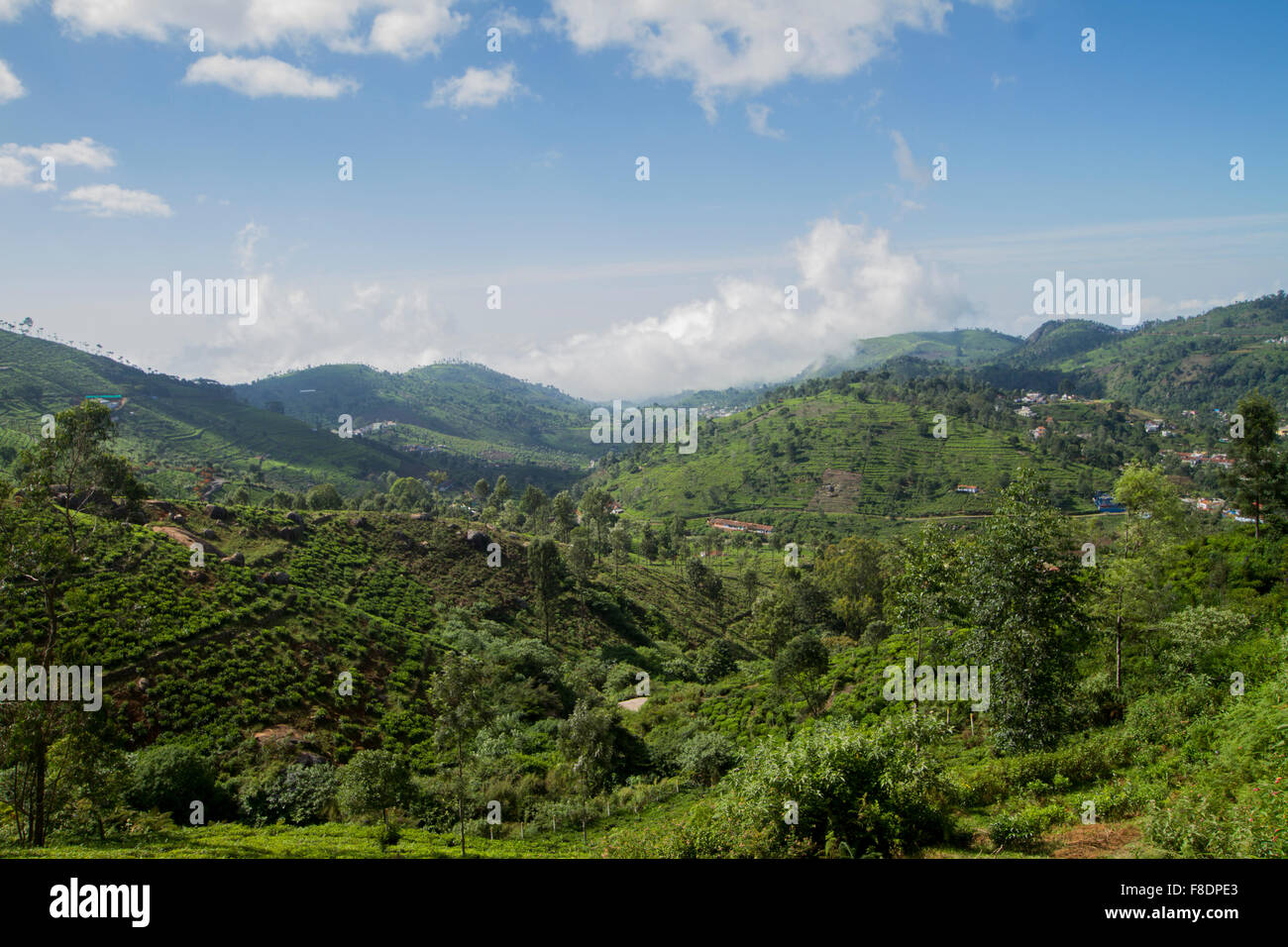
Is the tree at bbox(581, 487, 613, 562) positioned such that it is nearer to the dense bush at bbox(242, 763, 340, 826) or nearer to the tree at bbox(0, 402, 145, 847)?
the dense bush at bbox(242, 763, 340, 826)

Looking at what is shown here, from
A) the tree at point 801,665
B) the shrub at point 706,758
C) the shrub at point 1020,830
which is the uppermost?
the shrub at point 1020,830

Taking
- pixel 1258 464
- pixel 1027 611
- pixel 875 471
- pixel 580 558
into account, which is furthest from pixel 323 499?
pixel 875 471

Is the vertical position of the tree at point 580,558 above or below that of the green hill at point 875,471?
below

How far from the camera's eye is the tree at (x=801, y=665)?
30766 mm

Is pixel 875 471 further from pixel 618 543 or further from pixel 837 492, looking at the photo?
pixel 618 543

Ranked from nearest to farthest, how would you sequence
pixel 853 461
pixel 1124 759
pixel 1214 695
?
pixel 1124 759 < pixel 1214 695 < pixel 853 461

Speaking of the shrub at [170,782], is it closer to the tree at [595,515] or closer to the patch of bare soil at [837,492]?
the tree at [595,515]

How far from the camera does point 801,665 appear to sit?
3075 cm

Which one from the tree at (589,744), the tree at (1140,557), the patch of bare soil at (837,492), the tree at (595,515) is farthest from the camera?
the patch of bare soil at (837,492)

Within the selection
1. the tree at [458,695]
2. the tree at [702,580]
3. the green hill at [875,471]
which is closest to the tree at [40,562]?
the tree at [458,695]

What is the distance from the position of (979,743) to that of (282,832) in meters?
25.1
